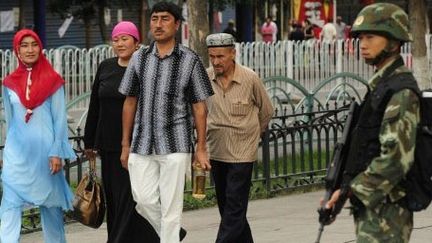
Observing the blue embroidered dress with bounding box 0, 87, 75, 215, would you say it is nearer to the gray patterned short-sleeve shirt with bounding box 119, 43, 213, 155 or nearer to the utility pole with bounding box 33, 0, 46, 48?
the gray patterned short-sleeve shirt with bounding box 119, 43, 213, 155

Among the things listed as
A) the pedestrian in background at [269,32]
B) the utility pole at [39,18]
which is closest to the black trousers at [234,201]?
the utility pole at [39,18]

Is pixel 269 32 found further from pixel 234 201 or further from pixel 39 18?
pixel 234 201

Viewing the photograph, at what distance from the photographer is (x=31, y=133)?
9203 millimetres

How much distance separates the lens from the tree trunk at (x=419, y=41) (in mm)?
Answer: 18922

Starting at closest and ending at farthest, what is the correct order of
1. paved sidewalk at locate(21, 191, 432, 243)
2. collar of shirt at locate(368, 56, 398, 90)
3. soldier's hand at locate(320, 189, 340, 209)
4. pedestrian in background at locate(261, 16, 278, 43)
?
1. soldier's hand at locate(320, 189, 340, 209)
2. collar of shirt at locate(368, 56, 398, 90)
3. paved sidewalk at locate(21, 191, 432, 243)
4. pedestrian in background at locate(261, 16, 278, 43)

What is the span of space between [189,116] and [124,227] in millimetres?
1041

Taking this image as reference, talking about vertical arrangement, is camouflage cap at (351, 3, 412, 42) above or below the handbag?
above

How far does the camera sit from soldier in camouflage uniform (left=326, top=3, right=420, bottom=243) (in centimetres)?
593

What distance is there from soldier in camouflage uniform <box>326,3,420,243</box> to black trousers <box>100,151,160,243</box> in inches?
127

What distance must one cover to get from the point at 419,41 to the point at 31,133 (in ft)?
37.1

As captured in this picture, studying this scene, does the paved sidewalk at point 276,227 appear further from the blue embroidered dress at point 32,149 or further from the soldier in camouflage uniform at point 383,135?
the soldier in camouflage uniform at point 383,135

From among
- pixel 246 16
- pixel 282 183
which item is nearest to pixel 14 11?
pixel 246 16

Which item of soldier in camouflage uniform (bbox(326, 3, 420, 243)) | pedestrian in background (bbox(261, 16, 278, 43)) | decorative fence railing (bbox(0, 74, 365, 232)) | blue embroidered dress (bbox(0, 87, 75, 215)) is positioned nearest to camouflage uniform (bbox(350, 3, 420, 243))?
soldier in camouflage uniform (bbox(326, 3, 420, 243))

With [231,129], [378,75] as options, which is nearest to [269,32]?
[231,129]
